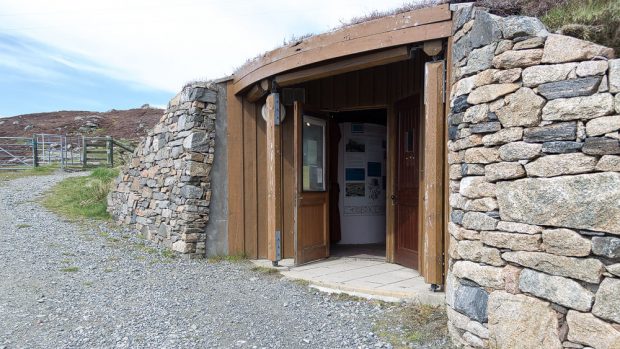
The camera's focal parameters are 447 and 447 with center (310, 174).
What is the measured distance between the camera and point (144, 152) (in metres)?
8.29

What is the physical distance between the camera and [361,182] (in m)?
7.72

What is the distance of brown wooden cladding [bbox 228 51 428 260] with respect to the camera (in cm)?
630

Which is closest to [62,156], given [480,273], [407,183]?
[407,183]

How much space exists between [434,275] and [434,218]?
21.1 inches

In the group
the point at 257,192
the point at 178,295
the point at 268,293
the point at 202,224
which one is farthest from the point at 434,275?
the point at 202,224

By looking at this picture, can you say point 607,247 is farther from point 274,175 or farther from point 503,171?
point 274,175

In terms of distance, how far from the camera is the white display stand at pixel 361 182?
7.65 meters

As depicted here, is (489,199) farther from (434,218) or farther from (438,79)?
(438,79)

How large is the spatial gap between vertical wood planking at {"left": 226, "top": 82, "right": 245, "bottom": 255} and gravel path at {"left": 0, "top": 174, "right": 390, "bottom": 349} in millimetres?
452

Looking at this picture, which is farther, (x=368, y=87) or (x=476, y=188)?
(x=368, y=87)

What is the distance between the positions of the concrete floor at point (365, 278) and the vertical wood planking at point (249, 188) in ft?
1.22

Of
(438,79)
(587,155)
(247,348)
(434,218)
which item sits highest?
(438,79)

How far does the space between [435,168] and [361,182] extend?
140 inches

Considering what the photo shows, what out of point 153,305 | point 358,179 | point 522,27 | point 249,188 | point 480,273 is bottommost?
point 153,305
